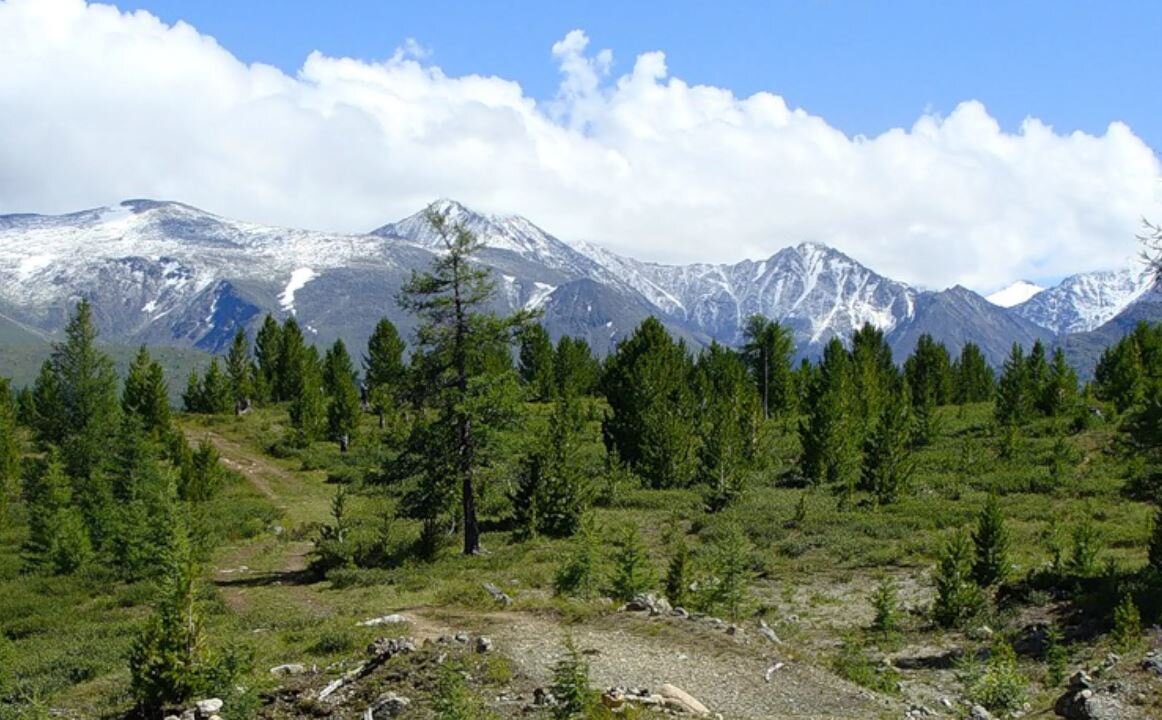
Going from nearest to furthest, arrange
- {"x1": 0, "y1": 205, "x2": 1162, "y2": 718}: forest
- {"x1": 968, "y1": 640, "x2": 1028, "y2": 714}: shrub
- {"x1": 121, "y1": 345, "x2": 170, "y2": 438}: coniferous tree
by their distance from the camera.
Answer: {"x1": 968, "y1": 640, "x2": 1028, "y2": 714}: shrub < {"x1": 0, "y1": 205, "x2": 1162, "y2": 718}: forest < {"x1": 121, "y1": 345, "x2": 170, "y2": 438}: coniferous tree

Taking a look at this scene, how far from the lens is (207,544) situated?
37531 mm

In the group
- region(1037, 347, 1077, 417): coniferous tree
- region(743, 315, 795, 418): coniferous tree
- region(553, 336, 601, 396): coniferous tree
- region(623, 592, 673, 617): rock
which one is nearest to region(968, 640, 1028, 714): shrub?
region(623, 592, 673, 617): rock

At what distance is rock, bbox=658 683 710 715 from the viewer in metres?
15.0

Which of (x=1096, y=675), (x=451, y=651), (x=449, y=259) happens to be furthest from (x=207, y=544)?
(x=1096, y=675)

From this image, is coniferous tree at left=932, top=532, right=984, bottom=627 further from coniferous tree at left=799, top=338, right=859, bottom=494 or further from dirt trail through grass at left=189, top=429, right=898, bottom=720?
coniferous tree at left=799, top=338, right=859, bottom=494

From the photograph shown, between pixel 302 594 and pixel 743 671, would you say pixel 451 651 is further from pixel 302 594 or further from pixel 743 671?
pixel 302 594

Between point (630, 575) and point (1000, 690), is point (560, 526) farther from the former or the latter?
point (1000, 690)

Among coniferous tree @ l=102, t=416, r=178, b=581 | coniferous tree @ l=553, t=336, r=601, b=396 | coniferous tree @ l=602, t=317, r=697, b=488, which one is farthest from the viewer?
coniferous tree @ l=553, t=336, r=601, b=396

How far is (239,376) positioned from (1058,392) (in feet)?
233

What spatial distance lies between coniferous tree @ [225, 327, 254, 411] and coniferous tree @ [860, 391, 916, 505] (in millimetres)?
60417

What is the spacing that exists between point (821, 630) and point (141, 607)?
22223 millimetres

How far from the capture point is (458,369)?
112 ft

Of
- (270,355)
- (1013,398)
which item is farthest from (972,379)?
(270,355)

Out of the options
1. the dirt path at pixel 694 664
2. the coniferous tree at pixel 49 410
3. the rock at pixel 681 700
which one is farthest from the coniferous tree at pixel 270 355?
the rock at pixel 681 700
